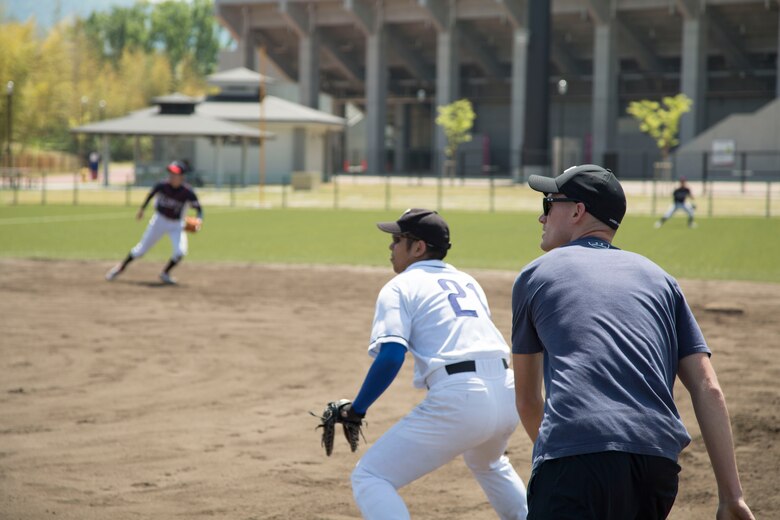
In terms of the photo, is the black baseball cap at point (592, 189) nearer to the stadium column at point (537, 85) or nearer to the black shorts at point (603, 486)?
the black shorts at point (603, 486)

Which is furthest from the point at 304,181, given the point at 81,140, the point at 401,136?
the point at 81,140

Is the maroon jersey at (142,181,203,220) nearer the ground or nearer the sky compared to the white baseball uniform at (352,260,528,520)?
nearer the sky

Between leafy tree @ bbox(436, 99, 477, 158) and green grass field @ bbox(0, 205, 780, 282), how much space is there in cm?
3010

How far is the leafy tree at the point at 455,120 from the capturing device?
67.8 m

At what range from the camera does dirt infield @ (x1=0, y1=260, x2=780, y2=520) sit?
21.3 ft

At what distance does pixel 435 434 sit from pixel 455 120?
6440cm

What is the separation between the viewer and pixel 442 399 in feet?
15.3

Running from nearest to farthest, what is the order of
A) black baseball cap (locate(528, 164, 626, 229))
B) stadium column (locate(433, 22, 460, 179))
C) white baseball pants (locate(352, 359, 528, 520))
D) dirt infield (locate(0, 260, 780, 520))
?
black baseball cap (locate(528, 164, 626, 229))
white baseball pants (locate(352, 359, 528, 520))
dirt infield (locate(0, 260, 780, 520))
stadium column (locate(433, 22, 460, 179))

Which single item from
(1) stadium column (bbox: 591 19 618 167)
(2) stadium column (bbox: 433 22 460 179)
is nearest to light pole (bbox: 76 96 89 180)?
(2) stadium column (bbox: 433 22 460 179)

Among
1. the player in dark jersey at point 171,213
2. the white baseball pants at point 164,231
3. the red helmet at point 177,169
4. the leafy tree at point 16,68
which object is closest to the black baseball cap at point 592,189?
the red helmet at point 177,169

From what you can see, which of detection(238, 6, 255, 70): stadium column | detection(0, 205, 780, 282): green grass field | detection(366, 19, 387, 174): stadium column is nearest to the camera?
detection(0, 205, 780, 282): green grass field

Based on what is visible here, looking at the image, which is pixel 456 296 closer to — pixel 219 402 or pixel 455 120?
pixel 219 402

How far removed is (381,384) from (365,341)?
25.3ft

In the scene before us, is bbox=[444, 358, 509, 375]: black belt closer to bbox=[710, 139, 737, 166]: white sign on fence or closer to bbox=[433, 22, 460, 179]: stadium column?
bbox=[710, 139, 737, 166]: white sign on fence
